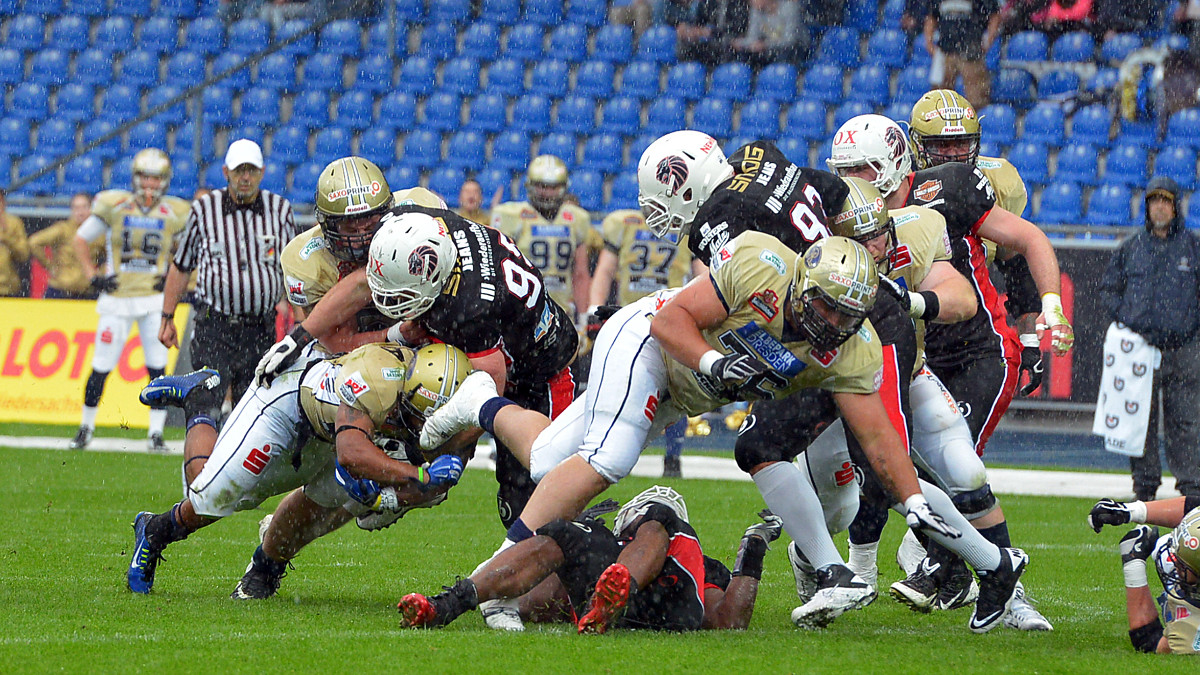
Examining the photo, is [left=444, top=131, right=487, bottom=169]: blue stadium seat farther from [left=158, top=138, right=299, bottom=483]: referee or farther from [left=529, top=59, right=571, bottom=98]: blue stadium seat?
[left=158, top=138, right=299, bottom=483]: referee

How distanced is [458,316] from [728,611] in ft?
4.08

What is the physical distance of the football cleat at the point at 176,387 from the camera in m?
5.60

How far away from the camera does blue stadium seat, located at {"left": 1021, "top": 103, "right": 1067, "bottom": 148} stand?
1338cm

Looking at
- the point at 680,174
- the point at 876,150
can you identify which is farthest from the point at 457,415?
the point at 876,150

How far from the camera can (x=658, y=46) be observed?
15.0 m

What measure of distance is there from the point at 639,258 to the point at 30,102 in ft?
28.1

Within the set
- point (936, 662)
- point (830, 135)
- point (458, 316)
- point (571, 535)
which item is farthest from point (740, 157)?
point (830, 135)

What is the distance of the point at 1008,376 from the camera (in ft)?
18.8

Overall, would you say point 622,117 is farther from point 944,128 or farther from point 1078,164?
point 944,128

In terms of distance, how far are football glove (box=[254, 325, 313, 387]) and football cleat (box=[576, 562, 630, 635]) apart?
154cm

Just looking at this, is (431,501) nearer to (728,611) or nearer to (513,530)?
(513,530)

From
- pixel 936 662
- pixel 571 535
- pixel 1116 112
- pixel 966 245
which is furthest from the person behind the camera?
pixel 1116 112

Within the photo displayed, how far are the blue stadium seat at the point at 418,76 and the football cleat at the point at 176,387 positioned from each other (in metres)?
9.90

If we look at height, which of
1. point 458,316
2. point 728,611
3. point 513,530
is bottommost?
point 728,611
